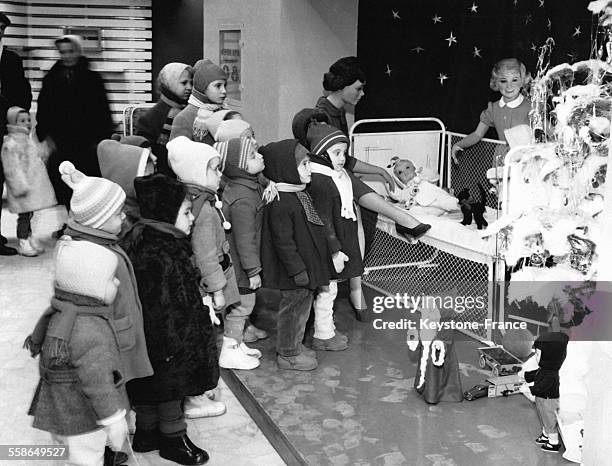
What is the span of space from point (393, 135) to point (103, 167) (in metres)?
2.96

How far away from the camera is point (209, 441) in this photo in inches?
150

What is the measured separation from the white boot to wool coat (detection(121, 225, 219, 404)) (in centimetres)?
96

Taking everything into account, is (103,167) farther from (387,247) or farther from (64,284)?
(387,247)

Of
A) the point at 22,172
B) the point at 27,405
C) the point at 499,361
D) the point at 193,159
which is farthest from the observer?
the point at 22,172

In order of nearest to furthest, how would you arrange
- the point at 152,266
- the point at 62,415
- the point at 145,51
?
the point at 62,415
the point at 152,266
the point at 145,51

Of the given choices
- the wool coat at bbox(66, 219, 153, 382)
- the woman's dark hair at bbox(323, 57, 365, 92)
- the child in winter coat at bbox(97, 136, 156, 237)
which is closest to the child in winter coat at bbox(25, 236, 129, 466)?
the wool coat at bbox(66, 219, 153, 382)

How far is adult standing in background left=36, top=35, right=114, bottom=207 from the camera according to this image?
602 cm

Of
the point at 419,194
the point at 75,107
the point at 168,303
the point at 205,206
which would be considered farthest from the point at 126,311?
the point at 75,107

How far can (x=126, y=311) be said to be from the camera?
3.20m

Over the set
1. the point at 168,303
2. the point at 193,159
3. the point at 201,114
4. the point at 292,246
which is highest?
the point at 201,114

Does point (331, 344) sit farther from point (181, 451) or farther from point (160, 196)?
point (160, 196)

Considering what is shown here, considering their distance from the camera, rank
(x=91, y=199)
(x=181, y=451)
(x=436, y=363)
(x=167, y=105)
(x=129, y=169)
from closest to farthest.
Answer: (x=91, y=199), (x=181, y=451), (x=129, y=169), (x=436, y=363), (x=167, y=105)

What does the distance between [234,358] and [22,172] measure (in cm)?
301

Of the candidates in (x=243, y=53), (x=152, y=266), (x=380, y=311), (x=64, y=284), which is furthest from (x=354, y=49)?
(x=64, y=284)
